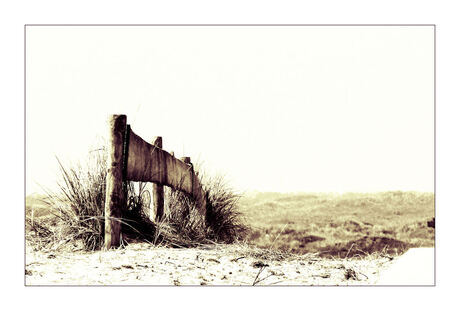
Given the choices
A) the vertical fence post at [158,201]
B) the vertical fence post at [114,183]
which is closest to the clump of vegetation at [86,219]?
the vertical fence post at [114,183]

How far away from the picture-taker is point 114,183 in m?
3.30

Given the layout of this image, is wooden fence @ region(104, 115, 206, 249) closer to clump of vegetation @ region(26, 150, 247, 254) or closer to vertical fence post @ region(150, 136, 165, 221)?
clump of vegetation @ region(26, 150, 247, 254)

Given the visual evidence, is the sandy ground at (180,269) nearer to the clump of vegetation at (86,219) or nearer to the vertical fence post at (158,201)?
the clump of vegetation at (86,219)

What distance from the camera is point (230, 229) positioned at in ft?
21.0

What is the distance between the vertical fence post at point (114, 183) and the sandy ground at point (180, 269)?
0.15m

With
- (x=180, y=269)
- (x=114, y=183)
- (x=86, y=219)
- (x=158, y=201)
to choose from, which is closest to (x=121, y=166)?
(x=114, y=183)

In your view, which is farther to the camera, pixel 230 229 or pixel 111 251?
pixel 230 229

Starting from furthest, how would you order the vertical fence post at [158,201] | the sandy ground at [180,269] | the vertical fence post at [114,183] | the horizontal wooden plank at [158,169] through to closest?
the vertical fence post at [158,201] < the horizontal wooden plank at [158,169] < the vertical fence post at [114,183] < the sandy ground at [180,269]

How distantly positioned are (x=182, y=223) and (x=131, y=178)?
1.20 metres

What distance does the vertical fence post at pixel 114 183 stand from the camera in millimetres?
3279

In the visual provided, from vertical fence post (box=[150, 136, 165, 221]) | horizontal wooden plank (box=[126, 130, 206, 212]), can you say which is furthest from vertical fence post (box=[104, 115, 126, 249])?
vertical fence post (box=[150, 136, 165, 221])

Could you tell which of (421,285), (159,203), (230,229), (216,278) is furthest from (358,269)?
(230,229)

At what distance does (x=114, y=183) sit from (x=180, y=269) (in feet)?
2.86

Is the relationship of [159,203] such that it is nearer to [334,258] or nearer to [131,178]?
[131,178]
